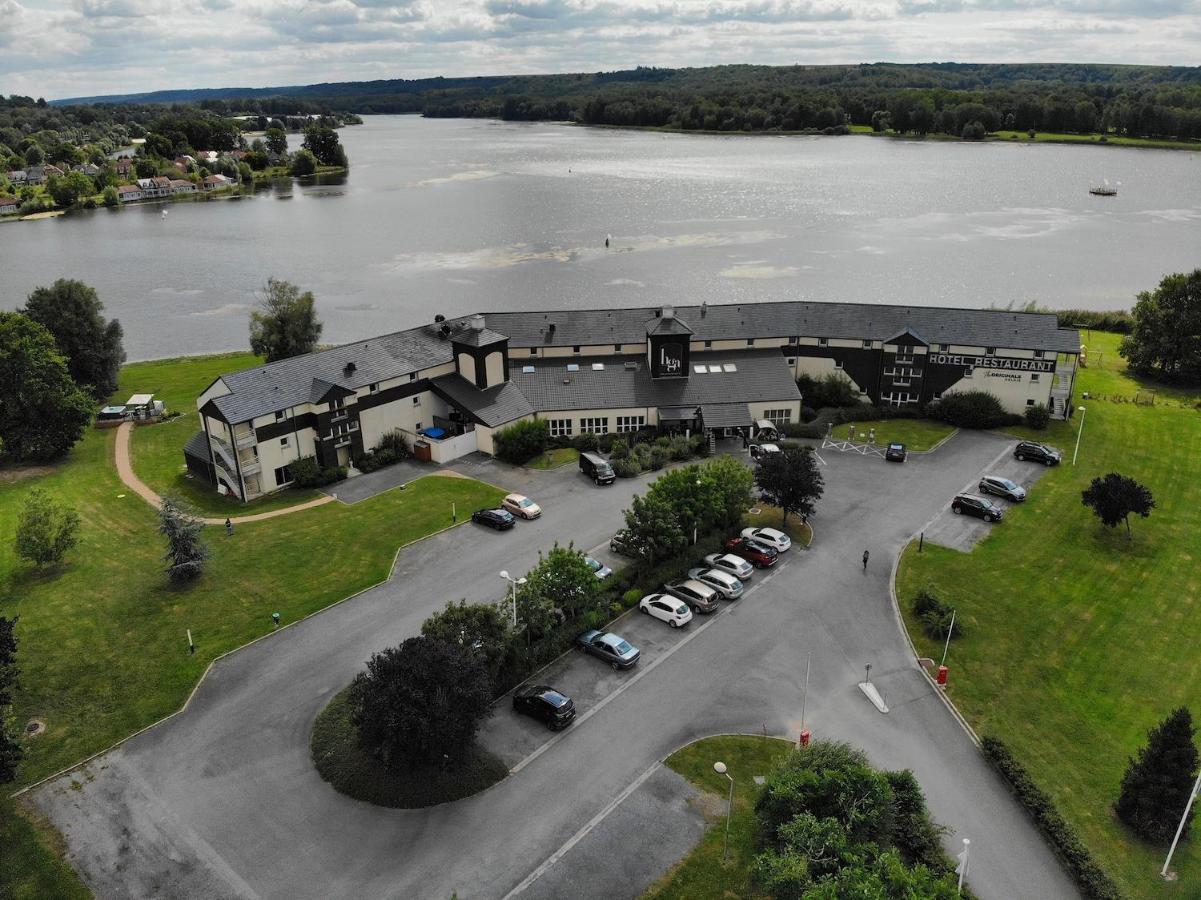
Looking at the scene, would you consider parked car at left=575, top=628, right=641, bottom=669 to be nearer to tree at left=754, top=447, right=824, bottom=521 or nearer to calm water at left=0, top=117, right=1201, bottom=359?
tree at left=754, top=447, right=824, bottom=521

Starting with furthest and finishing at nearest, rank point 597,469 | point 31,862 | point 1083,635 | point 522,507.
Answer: point 597,469, point 522,507, point 1083,635, point 31,862

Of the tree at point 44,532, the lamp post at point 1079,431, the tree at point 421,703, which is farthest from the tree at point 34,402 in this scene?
the lamp post at point 1079,431

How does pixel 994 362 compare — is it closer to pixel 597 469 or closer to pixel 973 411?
pixel 973 411

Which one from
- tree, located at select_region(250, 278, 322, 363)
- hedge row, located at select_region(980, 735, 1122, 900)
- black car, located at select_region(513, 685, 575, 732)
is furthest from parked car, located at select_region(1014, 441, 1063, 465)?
tree, located at select_region(250, 278, 322, 363)

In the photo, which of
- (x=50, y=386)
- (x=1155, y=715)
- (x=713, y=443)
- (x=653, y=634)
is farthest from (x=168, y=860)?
(x=50, y=386)

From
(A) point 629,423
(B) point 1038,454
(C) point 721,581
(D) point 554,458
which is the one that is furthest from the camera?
(A) point 629,423

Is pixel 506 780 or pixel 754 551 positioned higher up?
pixel 754 551

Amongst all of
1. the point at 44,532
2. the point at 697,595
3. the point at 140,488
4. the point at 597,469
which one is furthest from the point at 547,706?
the point at 140,488
